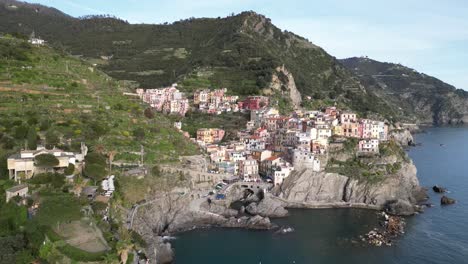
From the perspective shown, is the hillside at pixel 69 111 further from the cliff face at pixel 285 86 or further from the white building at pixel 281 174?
the cliff face at pixel 285 86

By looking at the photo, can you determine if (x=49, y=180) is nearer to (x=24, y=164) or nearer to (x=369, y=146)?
(x=24, y=164)

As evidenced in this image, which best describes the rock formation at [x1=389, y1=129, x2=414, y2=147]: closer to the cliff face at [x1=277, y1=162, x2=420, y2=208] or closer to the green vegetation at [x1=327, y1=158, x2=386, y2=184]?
the green vegetation at [x1=327, y1=158, x2=386, y2=184]

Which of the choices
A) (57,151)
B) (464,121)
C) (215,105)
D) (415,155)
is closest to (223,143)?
(215,105)

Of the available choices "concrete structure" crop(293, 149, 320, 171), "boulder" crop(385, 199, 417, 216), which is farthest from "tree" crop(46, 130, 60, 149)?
"boulder" crop(385, 199, 417, 216)

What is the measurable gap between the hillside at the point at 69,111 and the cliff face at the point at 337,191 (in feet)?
39.6

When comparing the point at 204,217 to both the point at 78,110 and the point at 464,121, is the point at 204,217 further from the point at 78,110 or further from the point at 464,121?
the point at 464,121

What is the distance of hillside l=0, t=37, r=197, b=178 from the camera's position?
37.7 meters

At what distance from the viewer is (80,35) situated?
12912 centimetres

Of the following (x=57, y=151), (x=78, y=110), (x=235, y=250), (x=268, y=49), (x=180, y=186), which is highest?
(x=268, y=49)

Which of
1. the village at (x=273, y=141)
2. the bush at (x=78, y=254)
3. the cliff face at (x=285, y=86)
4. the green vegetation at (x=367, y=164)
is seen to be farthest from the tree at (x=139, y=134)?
the cliff face at (x=285, y=86)

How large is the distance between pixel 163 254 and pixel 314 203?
21.3 meters

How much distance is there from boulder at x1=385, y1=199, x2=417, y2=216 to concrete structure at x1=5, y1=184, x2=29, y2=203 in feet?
115

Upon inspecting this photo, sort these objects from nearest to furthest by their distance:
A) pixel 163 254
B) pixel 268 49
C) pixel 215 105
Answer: pixel 163 254
pixel 215 105
pixel 268 49

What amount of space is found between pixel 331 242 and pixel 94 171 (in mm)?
20619
